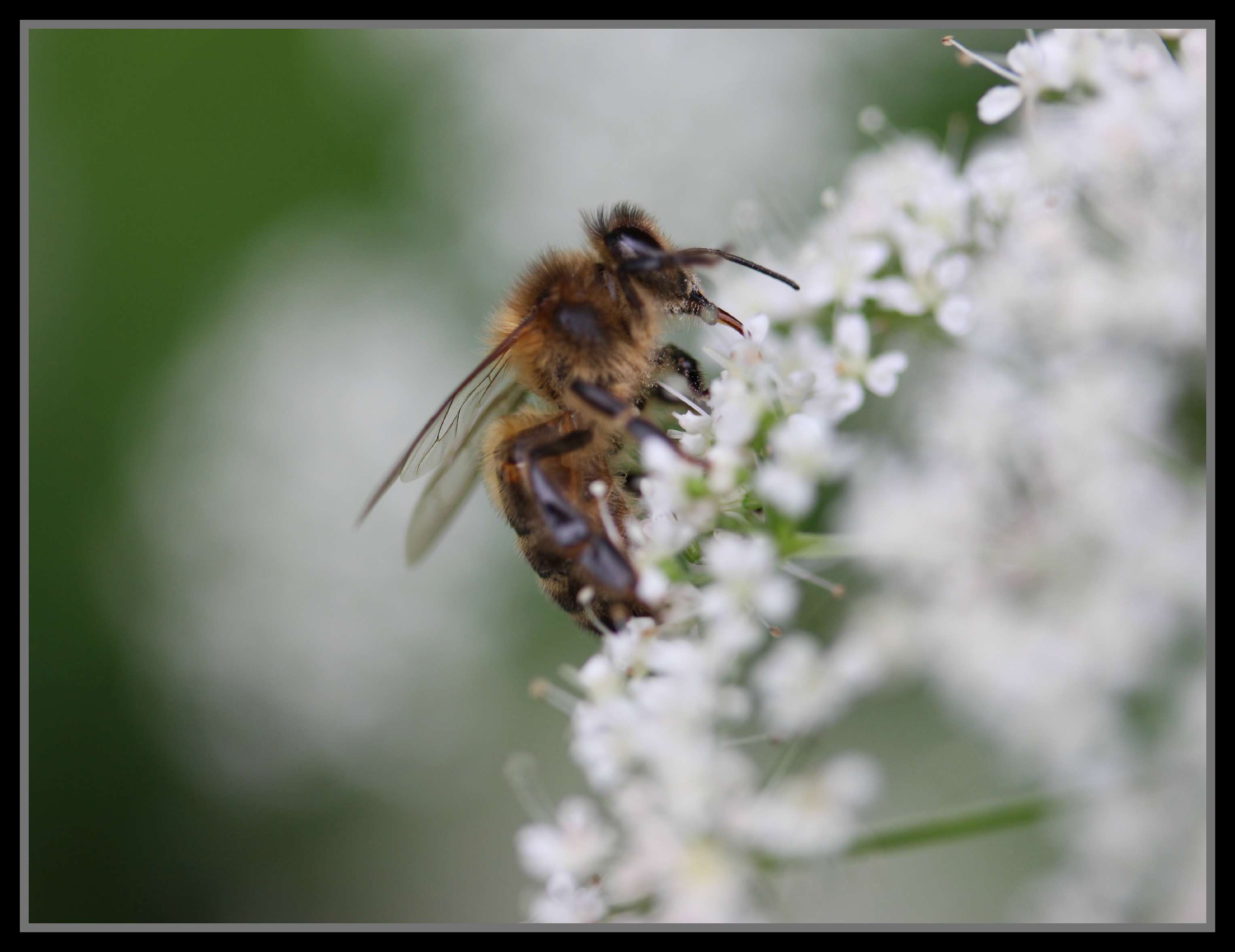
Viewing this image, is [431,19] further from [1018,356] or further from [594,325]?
[1018,356]

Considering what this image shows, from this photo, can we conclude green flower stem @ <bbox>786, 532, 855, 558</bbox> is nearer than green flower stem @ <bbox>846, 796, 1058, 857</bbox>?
No

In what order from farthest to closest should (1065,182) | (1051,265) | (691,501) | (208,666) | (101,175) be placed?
(101,175), (208,666), (1051,265), (1065,182), (691,501)

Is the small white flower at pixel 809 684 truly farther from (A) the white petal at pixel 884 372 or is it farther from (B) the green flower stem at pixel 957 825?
(A) the white petal at pixel 884 372

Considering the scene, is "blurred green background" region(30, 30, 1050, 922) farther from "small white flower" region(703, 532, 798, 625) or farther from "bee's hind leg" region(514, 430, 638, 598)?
"small white flower" region(703, 532, 798, 625)

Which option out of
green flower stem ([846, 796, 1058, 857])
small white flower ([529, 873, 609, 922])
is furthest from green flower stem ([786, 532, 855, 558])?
small white flower ([529, 873, 609, 922])

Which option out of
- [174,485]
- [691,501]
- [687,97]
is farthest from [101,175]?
[691,501]

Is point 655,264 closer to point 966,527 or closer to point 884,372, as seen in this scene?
point 884,372
